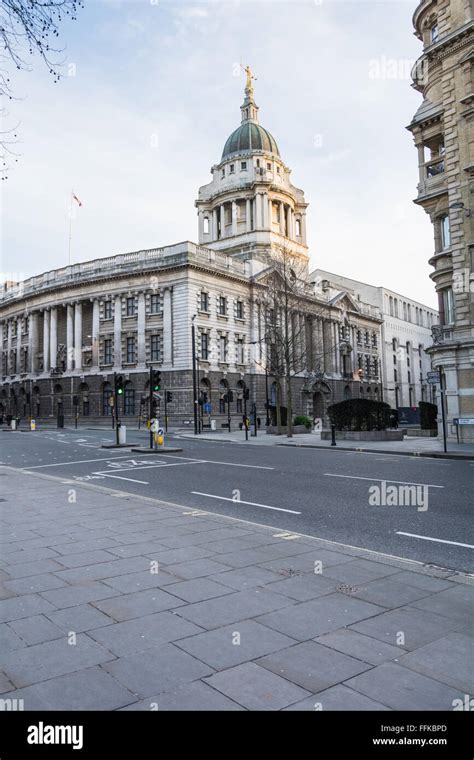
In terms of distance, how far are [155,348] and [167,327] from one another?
2.53 meters

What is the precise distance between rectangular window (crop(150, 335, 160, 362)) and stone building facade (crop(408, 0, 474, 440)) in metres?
28.4

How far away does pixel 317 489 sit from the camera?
11766 millimetres

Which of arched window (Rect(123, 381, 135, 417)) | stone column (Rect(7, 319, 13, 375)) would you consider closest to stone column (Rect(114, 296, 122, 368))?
arched window (Rect(123, 381, 135, 417))

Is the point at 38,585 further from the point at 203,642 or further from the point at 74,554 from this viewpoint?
the point at 203,642

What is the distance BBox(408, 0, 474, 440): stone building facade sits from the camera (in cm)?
2556

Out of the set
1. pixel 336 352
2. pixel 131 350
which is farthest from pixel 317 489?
pixel 336 352

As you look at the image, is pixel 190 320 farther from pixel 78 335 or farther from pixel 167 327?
pixel 78 335

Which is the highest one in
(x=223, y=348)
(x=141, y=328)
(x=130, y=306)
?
(x=130, y=306)

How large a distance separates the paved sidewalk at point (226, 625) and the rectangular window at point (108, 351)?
47810 millimetres

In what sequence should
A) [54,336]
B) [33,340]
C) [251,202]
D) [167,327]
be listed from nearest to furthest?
[167,327], [54,336], [33,340], [251,202]

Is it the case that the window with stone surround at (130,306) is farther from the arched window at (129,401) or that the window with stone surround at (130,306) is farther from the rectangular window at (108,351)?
the arched window at (129,401)

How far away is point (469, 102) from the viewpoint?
2580cm
